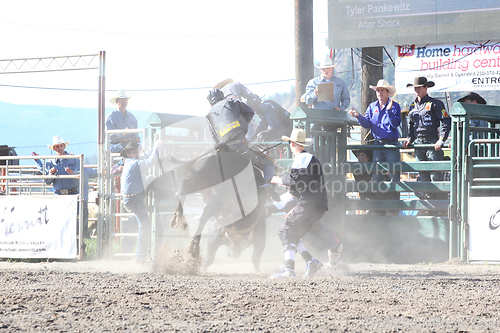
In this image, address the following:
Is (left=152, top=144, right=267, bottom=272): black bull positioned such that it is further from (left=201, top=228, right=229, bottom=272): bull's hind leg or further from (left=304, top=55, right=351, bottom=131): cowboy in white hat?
(left=304, top=55, right=351, bottom=131): cowboy in white hat

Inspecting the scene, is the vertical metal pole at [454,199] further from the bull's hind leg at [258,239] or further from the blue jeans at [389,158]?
the bull's hind leg at [258,239]

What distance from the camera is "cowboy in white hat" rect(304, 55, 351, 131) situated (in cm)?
876

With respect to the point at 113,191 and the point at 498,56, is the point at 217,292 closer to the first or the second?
the point at 113,191

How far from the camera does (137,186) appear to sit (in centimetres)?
866

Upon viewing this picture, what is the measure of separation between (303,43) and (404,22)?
9.26 ft

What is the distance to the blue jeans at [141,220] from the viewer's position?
28.4ft

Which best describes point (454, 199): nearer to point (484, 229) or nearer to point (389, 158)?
point (484, 229)

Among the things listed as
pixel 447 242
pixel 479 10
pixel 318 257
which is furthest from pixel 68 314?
pixel 479 10

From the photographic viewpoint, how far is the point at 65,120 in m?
44.2

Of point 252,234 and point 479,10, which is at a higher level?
point 479,10

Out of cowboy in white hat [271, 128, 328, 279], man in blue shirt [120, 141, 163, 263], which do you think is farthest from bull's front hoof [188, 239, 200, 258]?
man in blue shirt [120, 141, 163, 263]

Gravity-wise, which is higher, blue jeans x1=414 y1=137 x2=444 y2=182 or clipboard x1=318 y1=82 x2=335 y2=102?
clipboard x1=318 y1=82 x2=335 y2=102

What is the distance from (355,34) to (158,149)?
20.2 ft

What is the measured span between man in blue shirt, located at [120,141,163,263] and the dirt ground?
185 cm
